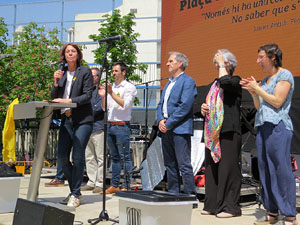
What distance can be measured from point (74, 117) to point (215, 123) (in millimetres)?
1388

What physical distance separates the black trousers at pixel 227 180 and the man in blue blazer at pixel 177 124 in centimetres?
37

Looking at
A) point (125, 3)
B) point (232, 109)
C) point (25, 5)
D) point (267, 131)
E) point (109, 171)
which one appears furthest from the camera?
point (125, 3)

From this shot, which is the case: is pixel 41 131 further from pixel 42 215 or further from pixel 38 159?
pixel 42 215

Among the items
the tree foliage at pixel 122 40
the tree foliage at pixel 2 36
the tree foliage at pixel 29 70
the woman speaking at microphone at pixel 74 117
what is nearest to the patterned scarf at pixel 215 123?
the woman speaking at microphone at pixel 74 117

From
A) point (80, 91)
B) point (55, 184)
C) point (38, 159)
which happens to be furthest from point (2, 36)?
point (38, 159)

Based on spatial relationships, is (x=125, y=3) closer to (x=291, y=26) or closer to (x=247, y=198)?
(x=291, y=26)

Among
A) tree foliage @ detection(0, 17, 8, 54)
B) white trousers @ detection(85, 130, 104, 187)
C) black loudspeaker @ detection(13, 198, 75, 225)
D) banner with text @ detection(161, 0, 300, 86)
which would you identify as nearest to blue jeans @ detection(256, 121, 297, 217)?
black loudspeaker @ detection(13, 198, 75, 225)

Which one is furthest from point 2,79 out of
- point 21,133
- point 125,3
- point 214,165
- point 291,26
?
point 125,3

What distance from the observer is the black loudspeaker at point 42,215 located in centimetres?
280

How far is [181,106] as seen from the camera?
4473 mm

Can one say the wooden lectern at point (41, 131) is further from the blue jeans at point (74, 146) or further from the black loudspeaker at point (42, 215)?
the black loudspeaker at point (42, 215)

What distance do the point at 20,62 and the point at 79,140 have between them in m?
8.37

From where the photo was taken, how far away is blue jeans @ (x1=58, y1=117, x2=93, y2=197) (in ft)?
14.7

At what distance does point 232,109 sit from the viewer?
13.8 feet
